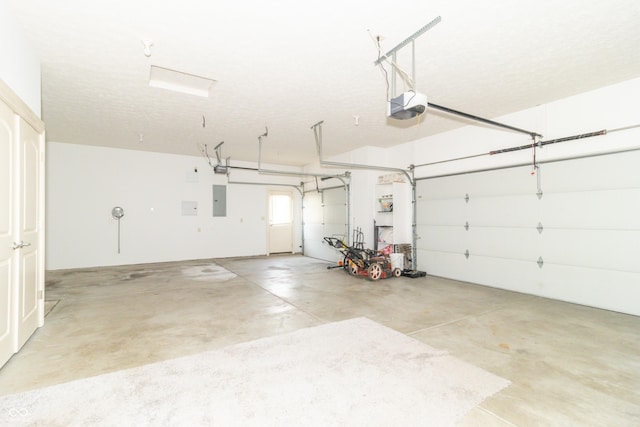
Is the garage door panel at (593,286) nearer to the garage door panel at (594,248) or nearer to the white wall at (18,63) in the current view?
the garage door panel at (594,248)

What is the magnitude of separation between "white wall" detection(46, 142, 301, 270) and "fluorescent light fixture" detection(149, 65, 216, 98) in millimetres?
4629

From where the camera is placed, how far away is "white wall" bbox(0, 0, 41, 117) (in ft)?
7.99

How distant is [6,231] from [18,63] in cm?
155

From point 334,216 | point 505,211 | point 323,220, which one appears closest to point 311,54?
point 505,211

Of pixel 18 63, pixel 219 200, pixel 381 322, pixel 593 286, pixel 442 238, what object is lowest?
pixel 381 322

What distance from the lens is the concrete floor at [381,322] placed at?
85.4 inches

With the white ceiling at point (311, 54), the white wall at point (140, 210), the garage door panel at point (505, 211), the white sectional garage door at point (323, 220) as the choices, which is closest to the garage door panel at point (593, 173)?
the garage door panel at point (505, 211)

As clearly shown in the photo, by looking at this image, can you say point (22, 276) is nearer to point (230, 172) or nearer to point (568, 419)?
point (568, 419)

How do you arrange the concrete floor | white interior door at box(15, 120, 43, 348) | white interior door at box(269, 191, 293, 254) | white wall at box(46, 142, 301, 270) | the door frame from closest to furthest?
the concrete floor < white interior door at box(15, 120, 43, 348) < white wall at box(46, 142, 301, 270) < the door frame < white interior door at box(269, 191, 293, 254)

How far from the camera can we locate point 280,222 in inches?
404

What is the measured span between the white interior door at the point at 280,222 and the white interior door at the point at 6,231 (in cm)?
742

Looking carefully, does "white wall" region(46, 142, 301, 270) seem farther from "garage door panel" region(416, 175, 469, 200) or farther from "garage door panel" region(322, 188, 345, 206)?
"garage door panel" region(416, 175, 469, 200)

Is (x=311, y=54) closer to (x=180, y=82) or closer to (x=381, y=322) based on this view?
(x=180, y=82)

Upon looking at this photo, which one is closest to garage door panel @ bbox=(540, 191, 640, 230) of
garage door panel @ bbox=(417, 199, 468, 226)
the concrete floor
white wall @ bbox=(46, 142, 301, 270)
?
the concrete floor
